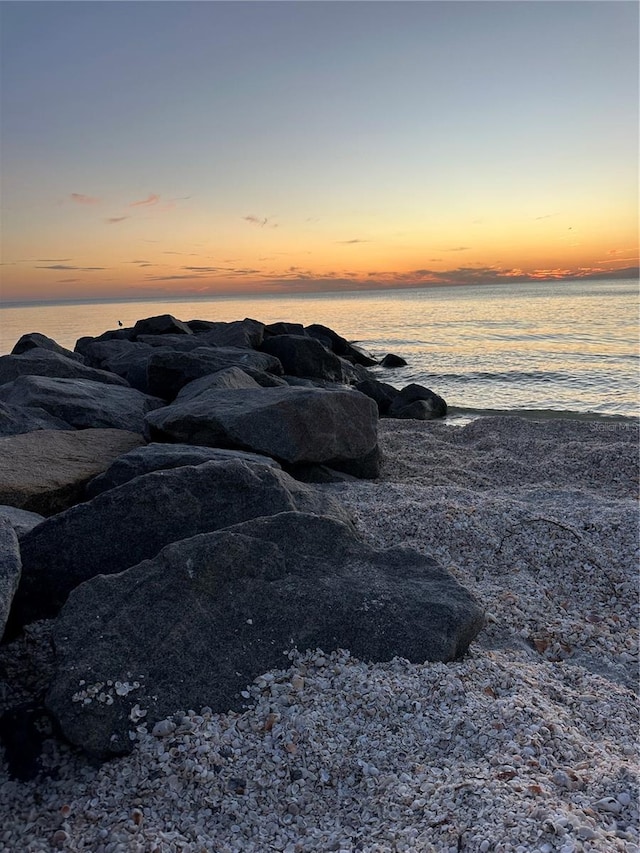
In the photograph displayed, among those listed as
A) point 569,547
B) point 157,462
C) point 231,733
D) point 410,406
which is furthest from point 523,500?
point 410,406

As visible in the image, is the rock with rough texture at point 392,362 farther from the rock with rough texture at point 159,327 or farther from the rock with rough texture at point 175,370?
the rock with rough texture at point 175,370

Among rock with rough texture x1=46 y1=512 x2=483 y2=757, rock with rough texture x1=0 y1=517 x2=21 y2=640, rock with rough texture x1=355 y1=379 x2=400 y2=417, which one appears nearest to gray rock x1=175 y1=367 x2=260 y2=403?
rock with rough texture x1=46 y1=512 x2=483 y2=757

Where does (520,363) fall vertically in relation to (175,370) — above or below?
below

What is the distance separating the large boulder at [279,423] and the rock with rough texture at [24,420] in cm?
114

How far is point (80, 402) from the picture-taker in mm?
7648

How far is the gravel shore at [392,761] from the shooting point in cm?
218

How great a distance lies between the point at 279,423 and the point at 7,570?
354 cm

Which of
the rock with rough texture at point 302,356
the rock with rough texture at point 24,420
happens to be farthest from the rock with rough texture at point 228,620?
the rock with rough texture at point 302,356

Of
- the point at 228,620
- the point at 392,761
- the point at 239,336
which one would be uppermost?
the point at 239,336

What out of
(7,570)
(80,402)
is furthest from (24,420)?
(7,570)

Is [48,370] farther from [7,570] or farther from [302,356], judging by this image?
[7,570]

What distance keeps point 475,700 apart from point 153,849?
4.54 ft

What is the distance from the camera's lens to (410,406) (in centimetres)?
1318

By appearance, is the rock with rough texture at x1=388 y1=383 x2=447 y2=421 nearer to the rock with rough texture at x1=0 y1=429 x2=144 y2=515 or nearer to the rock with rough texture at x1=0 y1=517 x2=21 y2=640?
the rock with rough texture at x1=0 y1=429 x2=144 y2=515
